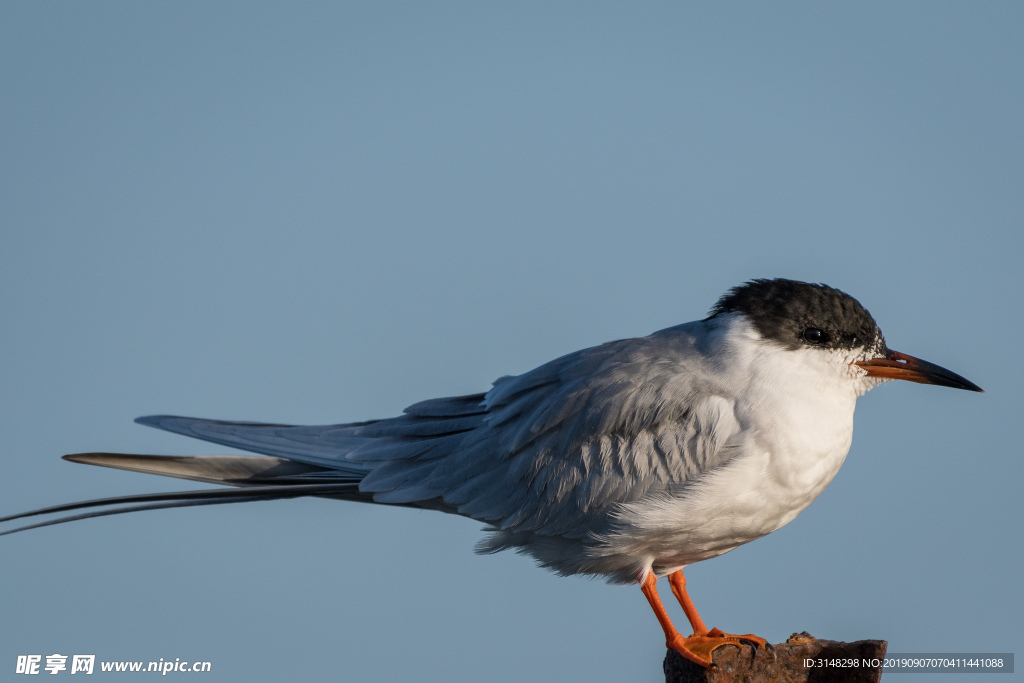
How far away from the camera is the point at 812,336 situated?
199 inches

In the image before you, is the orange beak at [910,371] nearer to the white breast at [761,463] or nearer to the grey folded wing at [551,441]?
the white breast at [761,463]

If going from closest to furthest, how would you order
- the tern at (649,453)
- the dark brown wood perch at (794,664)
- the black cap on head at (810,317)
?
the dark brown wood perch at (794,664), the tern at (649,453), the black cap on head at (810,317)

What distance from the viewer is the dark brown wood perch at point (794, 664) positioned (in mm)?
4797

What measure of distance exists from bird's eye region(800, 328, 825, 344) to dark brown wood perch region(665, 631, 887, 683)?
1.38 metres

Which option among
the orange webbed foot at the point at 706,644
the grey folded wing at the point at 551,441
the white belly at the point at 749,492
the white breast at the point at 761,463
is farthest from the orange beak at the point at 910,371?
the orange webbed foot at the point at 706,644

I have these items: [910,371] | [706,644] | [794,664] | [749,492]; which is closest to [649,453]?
[749,492]

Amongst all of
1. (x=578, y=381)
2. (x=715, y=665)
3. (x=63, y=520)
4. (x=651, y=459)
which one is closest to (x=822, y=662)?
(x=715, y=665)

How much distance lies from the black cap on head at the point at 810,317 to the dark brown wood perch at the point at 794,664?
1379mm

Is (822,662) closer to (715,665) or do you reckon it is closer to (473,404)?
(715,665)

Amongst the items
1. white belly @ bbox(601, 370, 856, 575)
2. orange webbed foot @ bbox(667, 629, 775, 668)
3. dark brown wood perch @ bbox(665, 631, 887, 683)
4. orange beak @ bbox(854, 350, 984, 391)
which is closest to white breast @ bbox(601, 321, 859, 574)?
white belly @ bbox(601, 370, 856, 575)

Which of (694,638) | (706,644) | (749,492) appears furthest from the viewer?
(694,638)

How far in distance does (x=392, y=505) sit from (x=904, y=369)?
2.65m

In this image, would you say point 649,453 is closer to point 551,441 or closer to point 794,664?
point 551,441

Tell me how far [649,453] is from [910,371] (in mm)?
1347
